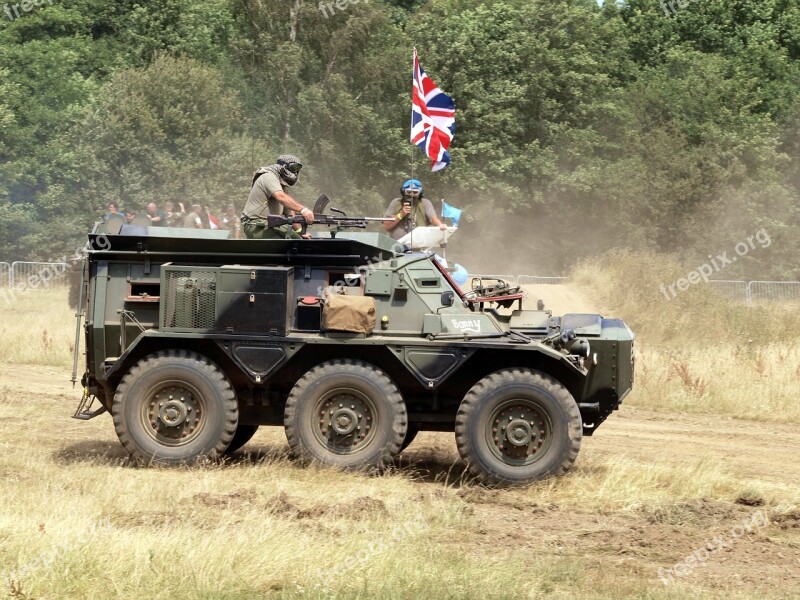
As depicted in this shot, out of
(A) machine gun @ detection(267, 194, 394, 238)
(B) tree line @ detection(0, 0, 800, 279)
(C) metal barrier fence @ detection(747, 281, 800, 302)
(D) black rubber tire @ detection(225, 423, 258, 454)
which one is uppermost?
(B) tree line @ detection(0, 0, 800, 279)

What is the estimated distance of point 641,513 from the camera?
32.3 feet

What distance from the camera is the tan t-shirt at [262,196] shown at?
12.1m

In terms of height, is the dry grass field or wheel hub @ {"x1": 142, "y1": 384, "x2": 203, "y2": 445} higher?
wheel hub @ {"x1": 142, "y1": 384, "x2": 203, "y2": 445}

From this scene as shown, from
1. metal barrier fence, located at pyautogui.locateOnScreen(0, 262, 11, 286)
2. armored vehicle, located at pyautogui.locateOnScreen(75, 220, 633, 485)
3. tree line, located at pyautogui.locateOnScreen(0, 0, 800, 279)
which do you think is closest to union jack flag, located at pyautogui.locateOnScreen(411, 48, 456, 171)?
armored vehicle, located at pyautogui.locateOnScreen(75, 220, 633, 485)

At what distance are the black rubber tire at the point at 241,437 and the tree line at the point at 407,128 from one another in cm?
2242

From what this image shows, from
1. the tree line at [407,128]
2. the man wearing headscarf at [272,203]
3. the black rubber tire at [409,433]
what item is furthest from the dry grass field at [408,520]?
the tree line at [407,128]

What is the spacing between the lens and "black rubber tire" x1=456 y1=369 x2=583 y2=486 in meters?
10.6

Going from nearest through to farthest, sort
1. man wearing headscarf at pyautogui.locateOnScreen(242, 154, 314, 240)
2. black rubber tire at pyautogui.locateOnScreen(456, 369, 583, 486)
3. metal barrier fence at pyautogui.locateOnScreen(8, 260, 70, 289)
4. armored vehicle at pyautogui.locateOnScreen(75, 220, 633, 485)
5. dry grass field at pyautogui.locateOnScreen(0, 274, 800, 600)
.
Result: dry grass field at pyautogui.locateOnScreen(0, 274, 800, 600)
black rubber tire at pyautogui.locateOnScreen(456, 369, 583, 486)
armored vehicle at pyautogui.locateOnScreen(75, 220, 633, 485)
man wearing headscarf at pyautogui.locateOnScreen(242, 154, 314, 240)
metal barrier fence at pyautogui.locateOnScreen(8, 260, 70, 289)

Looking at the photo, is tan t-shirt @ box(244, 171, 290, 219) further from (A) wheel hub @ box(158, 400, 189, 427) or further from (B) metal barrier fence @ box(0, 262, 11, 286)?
(B) metal barrier fence @ box(0, 262, 11, 286)

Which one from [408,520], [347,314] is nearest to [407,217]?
[347,314]

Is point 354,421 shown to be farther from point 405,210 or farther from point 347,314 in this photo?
point 405,210

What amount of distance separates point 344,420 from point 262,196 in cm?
255

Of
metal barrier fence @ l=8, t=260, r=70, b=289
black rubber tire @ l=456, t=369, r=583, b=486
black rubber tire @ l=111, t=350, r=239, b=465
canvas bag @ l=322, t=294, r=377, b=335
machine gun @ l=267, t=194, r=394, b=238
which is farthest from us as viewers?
metal barrier fence @ l=8, t=260, r=70, b=289

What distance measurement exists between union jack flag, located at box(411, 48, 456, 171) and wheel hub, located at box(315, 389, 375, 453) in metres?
9.83
